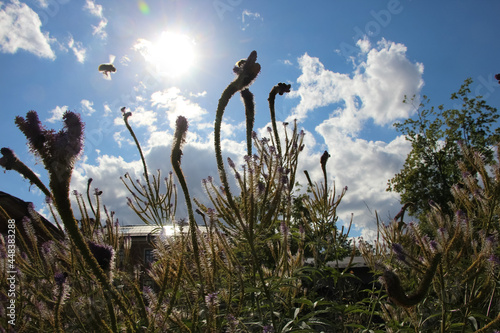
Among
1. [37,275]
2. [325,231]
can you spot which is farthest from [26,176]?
[325,231]

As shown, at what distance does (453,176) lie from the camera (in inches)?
962

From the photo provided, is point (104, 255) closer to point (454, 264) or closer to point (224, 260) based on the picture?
point (224, 260)

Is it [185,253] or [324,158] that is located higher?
[324,158]

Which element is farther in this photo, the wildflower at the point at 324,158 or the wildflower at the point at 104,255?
the wildflower at the point at 324,158

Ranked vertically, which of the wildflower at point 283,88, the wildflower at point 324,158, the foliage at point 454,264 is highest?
the wildflower at point 283,88

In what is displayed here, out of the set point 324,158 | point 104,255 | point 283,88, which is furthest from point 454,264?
point 104,255

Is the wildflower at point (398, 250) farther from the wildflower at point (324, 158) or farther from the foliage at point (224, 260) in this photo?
the wildflower at point (324, 158)

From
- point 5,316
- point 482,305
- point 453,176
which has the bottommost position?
point 482,305

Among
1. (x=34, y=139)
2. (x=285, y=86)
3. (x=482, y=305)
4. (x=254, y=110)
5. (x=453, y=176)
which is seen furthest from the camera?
(x=453, y=176)

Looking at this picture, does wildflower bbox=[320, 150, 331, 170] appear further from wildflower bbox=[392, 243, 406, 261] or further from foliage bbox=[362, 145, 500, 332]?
wildflower bbox=[392, 243, 406, 261]

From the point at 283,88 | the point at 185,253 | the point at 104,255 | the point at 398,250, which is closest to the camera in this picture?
the point at 104,255

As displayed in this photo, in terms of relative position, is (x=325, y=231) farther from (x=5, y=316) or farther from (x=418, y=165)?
(x=418, y=165)

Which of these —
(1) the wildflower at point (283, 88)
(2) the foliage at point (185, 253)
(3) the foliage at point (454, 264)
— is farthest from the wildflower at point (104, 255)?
(1) the wildflower at point (283, 88)

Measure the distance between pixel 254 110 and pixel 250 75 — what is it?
41cm
